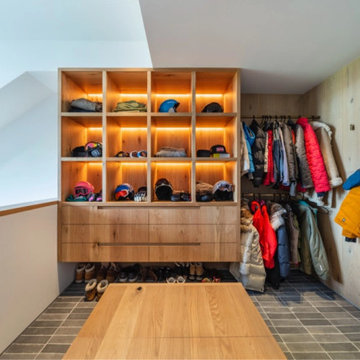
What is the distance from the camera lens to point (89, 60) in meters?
2.01

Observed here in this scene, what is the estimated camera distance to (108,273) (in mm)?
2141

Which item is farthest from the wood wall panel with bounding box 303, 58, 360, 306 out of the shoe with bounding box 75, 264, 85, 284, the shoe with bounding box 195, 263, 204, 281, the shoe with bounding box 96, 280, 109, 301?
the shoe with bounding box 75, 264, 85, 284

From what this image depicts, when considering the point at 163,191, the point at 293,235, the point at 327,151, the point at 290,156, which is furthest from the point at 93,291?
the point at 327,151

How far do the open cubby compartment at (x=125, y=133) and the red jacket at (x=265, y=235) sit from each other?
1.43 m

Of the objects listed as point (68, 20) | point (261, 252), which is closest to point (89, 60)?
point (68, 20)

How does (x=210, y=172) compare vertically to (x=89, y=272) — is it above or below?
above

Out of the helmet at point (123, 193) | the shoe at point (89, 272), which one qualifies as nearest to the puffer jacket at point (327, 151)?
the helmet at point (123, 193)

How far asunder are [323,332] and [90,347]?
1.59 meters

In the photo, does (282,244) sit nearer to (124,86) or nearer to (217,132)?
(217,132)

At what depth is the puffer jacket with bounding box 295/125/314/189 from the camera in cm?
206

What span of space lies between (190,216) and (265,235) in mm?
749

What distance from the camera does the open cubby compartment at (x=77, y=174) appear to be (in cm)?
205

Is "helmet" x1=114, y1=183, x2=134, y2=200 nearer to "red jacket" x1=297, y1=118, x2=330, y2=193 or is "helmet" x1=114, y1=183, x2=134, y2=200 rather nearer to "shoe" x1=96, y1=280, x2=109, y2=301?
"shoe" x1=96, y1=280, x2=109, y2=301

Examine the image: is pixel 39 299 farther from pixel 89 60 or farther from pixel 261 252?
pixel 89 60
